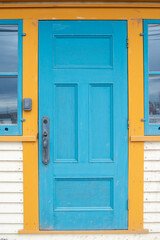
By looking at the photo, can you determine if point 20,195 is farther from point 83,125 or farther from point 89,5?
point 89,5

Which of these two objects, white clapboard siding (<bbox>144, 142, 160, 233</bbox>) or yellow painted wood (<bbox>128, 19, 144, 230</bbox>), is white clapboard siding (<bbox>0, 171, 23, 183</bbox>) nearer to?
yellow painted wood (<bbox>128, 19, 144, 230</bbox>)

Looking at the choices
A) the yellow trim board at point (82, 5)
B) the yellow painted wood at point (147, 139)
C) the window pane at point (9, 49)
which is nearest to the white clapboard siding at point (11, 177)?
the window pane at point (9, 49)

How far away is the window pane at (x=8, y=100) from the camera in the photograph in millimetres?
2613

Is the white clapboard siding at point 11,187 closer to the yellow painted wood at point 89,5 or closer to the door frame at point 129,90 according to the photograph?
the door frame at point 129,90

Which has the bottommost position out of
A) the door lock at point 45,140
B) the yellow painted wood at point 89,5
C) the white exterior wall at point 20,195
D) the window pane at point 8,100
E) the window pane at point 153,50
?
the white exterior wall at point 20,195

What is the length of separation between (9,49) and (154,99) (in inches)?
72.1

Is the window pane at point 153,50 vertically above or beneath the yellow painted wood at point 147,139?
above

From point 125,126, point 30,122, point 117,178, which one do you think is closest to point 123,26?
point 125,126

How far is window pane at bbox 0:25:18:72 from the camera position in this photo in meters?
2.61

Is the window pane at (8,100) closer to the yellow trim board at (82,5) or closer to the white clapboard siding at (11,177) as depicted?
the white clapboard siding at (11,177)

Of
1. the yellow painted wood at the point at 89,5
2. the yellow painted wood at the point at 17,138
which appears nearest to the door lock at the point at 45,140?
the yellow painted wood at the point at 17,138

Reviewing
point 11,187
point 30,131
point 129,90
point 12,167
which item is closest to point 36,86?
point 30,131

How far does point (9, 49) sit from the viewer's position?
2.63m

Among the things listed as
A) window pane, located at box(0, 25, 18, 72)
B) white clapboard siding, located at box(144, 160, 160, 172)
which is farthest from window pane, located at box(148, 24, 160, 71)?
window pane, located at box(0, 25, 18, 72)
